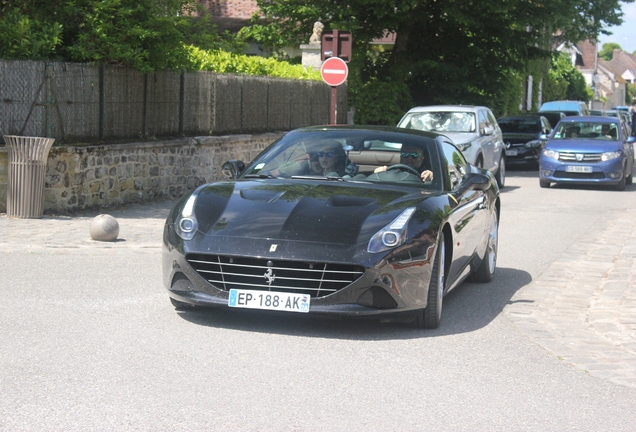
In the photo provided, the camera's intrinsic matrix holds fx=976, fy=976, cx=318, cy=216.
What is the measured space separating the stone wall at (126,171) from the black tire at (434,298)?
8.14 metres

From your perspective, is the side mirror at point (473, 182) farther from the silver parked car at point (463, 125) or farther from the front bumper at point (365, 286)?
the silver parked car at point (463, 125)

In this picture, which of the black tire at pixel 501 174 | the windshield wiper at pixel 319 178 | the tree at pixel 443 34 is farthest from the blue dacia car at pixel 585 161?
the windshield wiper at pixel 319 178

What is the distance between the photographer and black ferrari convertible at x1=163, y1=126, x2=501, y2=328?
651 cm

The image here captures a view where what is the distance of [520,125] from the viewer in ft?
98.6

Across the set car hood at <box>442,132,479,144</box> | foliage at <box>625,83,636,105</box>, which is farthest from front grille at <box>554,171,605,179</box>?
foliage at <box>625,83,636,105</box>

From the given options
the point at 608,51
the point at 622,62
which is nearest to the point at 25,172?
the point at 622,62

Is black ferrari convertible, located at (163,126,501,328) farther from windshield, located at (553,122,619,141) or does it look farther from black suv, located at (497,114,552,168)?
black suv, located at (497,114,552,168)

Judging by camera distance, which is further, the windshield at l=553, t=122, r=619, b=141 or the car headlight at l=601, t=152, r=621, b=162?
the windshield at l=553, t=122, r=619, b=141

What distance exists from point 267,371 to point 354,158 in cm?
281

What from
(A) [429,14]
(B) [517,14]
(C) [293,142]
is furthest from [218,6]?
(C) [293,142]

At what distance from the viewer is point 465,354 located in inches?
252

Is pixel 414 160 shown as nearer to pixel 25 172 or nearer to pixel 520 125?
pixel 25 172

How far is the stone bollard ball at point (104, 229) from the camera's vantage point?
11344 millimetres

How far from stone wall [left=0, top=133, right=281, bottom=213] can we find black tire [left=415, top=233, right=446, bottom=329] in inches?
321
